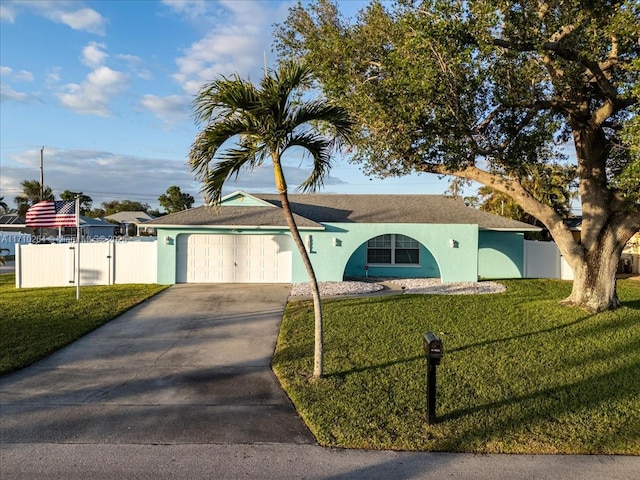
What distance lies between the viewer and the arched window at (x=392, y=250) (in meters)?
18.7

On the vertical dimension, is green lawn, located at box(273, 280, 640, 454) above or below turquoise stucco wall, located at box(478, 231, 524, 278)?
below

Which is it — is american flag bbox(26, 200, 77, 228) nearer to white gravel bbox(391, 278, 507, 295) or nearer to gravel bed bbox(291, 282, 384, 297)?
gravel bed bbox(291, 282, 384, 297)

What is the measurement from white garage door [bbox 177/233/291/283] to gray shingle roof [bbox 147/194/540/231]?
0.69 meters

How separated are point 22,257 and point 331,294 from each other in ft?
37.3

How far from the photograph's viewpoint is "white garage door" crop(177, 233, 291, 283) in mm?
16234

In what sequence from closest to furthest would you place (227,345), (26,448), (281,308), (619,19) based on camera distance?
(26,448), (619,19), (227,345), (281,308)

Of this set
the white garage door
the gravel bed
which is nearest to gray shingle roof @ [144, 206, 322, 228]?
the white garage door

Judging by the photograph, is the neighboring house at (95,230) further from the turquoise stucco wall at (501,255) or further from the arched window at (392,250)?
the turquoise stucco wall at (501,255)

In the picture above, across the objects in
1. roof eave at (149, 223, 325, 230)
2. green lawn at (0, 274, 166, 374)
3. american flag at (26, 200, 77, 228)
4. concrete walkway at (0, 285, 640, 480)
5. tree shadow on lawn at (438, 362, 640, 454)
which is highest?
american flag at (26, 200, 77, 228)

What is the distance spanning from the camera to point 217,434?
16.2 ft

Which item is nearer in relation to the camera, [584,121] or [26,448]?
[26,448]

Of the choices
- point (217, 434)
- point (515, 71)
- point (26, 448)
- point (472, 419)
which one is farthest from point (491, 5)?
point (26, 448)

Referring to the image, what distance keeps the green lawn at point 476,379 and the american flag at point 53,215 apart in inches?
324

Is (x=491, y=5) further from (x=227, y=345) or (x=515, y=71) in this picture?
(x=227, y=345)
